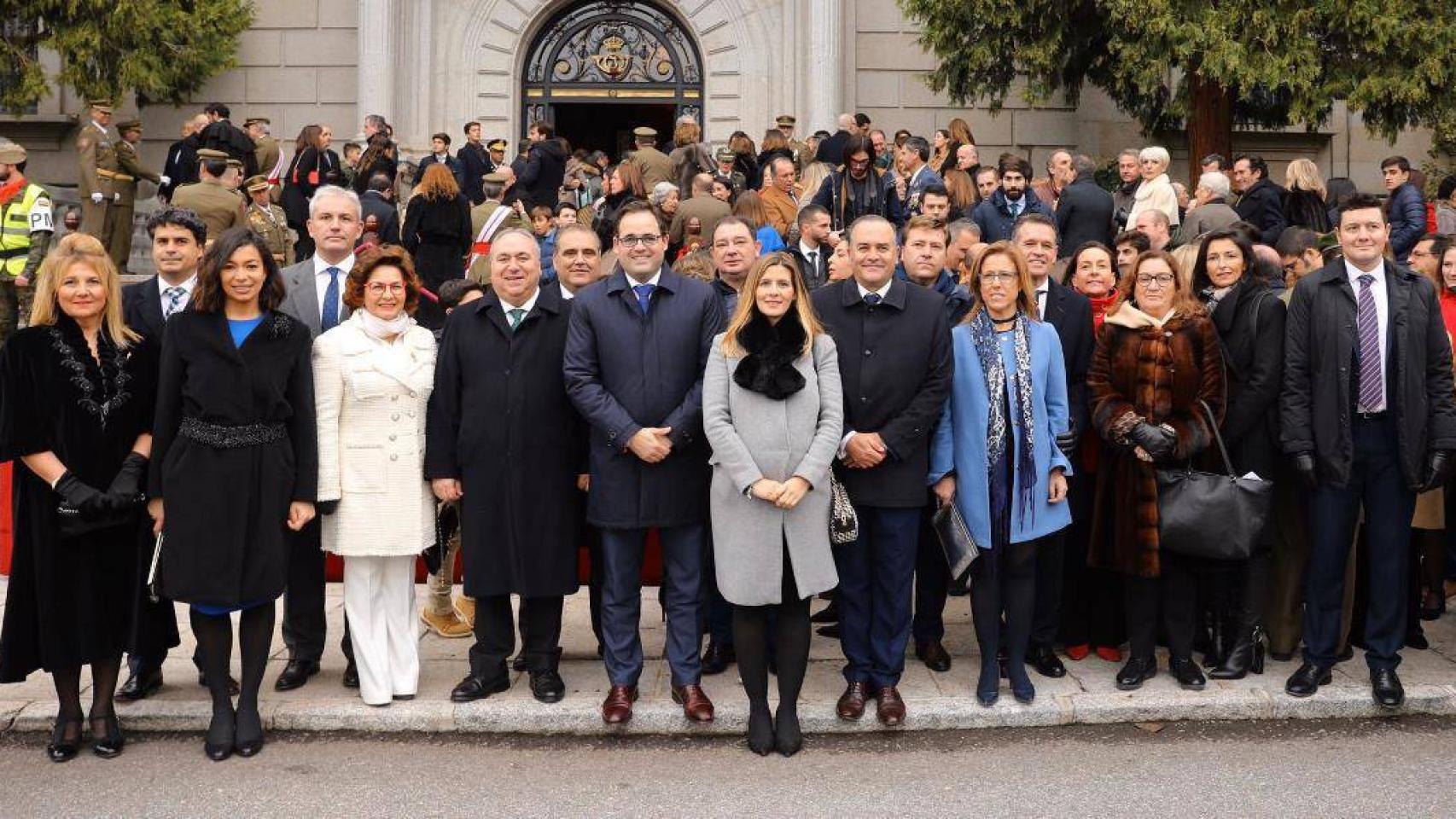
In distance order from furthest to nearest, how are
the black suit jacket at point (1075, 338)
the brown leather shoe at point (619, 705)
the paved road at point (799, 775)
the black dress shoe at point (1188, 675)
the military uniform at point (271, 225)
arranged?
1. the military uniform at point (271, 225)
2. the black suit jacket at point (1075, 338)
3. the black dress shoe at point (1188, 675)
4. the brown leather shoe at point (619, 705)
5. the paved road at point (799, 775)

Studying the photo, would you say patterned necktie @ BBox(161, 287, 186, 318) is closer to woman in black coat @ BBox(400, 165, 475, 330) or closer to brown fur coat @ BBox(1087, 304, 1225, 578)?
brown fur coat @ BBox(1087, 304, 1225, 578)

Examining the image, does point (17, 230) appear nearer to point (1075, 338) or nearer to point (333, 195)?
point (333, 195)

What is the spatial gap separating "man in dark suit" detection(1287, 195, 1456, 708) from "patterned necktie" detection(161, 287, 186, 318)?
4.91 metres

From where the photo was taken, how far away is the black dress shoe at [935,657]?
6852 mm

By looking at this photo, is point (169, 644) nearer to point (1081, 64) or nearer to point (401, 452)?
point (401, 452)

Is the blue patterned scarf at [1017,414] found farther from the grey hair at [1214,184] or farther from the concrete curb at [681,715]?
the grey hair at [1214,184]

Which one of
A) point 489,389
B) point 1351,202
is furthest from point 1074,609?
point 489,389

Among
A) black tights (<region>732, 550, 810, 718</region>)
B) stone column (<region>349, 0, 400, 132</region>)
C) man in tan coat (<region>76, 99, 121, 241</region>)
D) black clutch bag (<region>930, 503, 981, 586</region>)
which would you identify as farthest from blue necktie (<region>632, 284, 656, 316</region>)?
stone column (<region>349, 0, 400, 132</region>)

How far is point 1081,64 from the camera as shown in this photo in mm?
16656

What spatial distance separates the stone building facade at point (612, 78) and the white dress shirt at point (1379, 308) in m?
12.7

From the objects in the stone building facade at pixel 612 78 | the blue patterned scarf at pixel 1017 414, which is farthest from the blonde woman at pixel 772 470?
the stone building facade at pixel 612 78

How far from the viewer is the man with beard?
36.6ft

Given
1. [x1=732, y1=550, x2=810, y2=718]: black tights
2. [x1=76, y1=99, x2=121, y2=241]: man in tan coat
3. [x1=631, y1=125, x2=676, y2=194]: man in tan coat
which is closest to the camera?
[x1=732, y1=550, x2=810, y2=718]: black tights

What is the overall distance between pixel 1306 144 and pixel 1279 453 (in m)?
14.3
